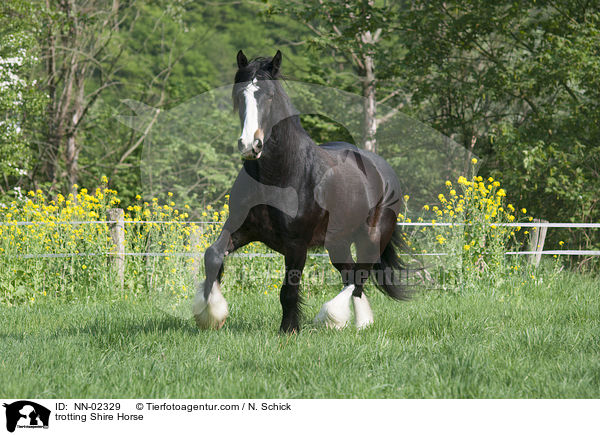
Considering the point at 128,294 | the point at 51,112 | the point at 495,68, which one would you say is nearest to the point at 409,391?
the point at 128,294

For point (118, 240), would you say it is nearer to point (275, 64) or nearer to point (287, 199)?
point (287, 199)

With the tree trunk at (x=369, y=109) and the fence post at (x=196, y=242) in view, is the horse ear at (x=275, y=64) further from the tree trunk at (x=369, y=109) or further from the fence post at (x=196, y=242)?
the tree trunk at (x=369, y=109)

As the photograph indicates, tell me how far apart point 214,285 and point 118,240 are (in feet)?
12.9

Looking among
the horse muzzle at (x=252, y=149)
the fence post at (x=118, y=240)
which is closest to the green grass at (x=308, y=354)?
the horse muzzle at (x=252, y=149)

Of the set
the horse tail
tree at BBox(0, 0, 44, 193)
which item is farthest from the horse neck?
tree at BBox(0, 0, 44, 193)

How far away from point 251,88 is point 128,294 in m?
4.58

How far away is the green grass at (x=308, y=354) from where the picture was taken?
11.4 ft

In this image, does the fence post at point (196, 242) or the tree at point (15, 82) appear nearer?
the fence post at point (196, 242)

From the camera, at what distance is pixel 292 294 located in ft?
15.6

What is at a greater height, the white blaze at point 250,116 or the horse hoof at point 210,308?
the white blaze at point 250,116

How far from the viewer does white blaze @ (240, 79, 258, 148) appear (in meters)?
3.83
